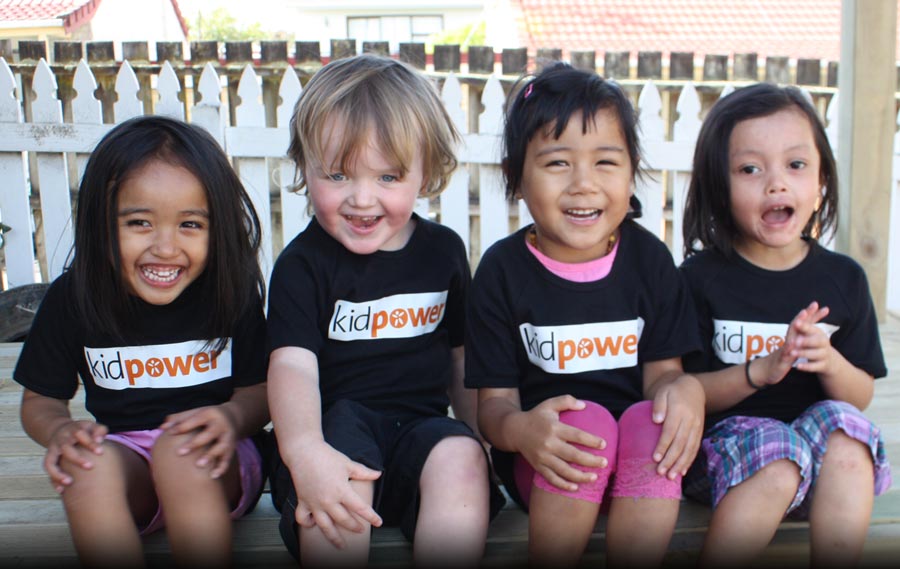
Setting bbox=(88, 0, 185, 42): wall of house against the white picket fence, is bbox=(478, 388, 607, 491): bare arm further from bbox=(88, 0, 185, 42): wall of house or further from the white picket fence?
bbox=(88, 0, 185, 42): wall of house

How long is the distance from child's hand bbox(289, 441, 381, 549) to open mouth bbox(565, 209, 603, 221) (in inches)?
26.2

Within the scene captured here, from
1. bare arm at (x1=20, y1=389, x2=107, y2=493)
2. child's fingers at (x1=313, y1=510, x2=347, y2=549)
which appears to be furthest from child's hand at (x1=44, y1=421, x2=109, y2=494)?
child's fingers at (x1=313, y1=510, x2=347, y2=549)

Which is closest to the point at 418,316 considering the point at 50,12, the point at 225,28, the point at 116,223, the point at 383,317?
the point at 383,317

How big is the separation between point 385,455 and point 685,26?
1720cm

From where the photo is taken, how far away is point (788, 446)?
1640 mm

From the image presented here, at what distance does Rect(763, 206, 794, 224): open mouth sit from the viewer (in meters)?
1.90

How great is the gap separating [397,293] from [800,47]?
16704mm

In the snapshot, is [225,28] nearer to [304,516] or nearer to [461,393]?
[461,393]

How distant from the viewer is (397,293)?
6.33 ft

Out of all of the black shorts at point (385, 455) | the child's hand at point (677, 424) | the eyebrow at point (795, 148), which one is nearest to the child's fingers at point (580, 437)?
the child's hand at point (677, 424)

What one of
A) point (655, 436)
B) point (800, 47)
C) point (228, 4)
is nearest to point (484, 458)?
point (655, 436)

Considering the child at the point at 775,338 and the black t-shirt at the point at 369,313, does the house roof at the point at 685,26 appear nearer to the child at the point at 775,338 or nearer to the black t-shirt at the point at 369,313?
the child at the point at 775,338

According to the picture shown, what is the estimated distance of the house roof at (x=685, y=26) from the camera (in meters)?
16.4

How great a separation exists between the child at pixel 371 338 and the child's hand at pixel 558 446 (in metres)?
0.13
